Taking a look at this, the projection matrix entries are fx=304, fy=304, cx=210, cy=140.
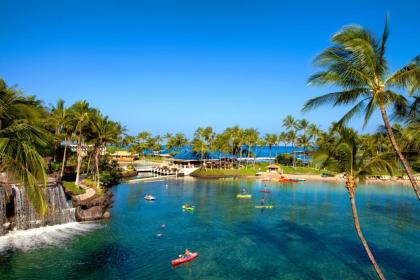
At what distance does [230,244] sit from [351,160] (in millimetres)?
17058

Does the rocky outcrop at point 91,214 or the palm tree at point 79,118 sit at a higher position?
the palm tree at point 79,118

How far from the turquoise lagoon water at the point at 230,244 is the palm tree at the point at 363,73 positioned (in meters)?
15.2

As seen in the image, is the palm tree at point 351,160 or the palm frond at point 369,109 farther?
the palm tree at point 351,160

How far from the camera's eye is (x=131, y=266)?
24562 millimetres

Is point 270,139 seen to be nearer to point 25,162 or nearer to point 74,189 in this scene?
point 74,189

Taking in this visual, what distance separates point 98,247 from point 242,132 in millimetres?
75334

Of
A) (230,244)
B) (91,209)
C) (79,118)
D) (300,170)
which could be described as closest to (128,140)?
(300,170)

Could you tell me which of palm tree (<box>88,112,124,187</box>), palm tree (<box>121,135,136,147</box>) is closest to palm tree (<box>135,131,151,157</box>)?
palm tree (<box>121,135,136,147</box>)

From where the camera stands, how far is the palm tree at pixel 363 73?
43.8 feet

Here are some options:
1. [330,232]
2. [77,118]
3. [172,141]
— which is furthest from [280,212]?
[172,141]

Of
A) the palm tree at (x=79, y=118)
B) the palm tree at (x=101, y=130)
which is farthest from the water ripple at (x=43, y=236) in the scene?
the palm tree at (x=101, y=130)

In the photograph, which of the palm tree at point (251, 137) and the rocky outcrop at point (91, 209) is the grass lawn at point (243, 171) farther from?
the rocky outcrop at point (91, 209)

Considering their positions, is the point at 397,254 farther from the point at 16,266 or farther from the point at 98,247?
the point at 16,266

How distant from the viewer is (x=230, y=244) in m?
30.5
